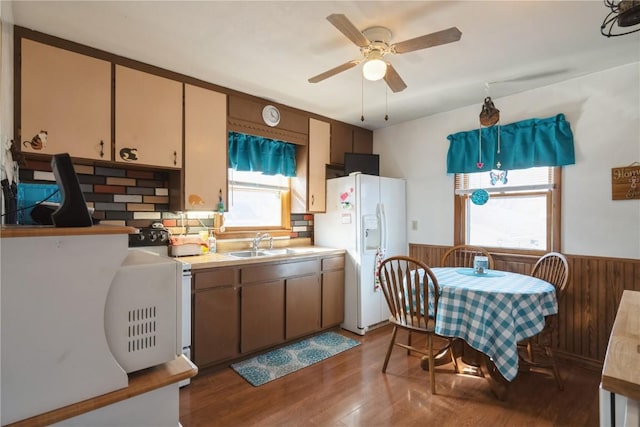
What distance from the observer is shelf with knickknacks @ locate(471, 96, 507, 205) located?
286cm

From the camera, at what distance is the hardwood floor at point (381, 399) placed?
1957 millimetres

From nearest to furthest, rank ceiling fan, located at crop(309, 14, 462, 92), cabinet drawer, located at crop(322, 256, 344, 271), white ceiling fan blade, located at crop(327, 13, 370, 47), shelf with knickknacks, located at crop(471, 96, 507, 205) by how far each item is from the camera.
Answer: white ceiling fan blade, located at crop(327, 13, 370, 47), ceiling fan, located at crop(309, 14, 462, 92), shelf with knickknacks, located at crop(471, 96, 507, 205), cabinet drawer, located at crop(322, 256, 344, 271)

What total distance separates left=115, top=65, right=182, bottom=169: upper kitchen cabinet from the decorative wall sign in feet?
11.4

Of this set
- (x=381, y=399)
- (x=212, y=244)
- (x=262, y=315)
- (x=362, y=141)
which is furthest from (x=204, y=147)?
(x=381, y=399)

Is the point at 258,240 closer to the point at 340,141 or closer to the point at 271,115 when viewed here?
the point at 271,115

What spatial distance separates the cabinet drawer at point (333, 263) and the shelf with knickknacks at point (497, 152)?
1.46m

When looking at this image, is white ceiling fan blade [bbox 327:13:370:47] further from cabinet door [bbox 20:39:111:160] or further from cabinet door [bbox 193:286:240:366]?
cabinet door [bbox 193:286:240:366]

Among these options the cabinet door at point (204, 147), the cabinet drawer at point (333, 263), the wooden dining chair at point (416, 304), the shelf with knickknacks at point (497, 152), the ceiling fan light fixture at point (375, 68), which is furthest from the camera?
the cabinet drawer at point (333, 263)

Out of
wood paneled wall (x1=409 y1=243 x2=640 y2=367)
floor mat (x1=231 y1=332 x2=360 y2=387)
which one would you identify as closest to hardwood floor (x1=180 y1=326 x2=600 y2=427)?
floor mat (x1=231 y1=332 x2=360 y2=387)

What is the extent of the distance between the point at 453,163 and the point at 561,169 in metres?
0.93

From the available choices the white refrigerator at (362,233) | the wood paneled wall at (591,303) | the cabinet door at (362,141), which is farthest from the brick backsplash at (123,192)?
the wood paneled wall at (591,303)

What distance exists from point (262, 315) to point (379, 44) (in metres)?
2.30

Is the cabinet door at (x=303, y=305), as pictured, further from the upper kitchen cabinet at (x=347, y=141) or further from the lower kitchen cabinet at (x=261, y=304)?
the upper kitchen cabinet at (x=347, y=141)

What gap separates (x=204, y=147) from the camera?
2807 millimetres
